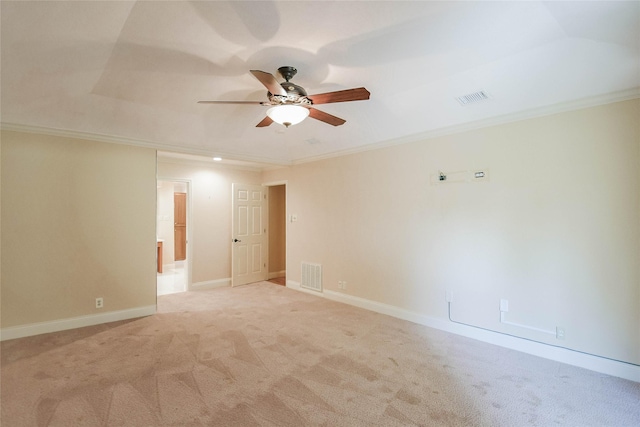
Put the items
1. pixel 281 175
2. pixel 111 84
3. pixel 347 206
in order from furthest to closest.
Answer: pixel 281 175 → pixel 347 206 → pixel 111 84

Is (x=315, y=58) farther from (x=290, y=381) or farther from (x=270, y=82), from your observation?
(x=290, y=381)

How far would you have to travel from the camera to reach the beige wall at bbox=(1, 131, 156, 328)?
3568 millimetres

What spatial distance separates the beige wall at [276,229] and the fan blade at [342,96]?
483 cm

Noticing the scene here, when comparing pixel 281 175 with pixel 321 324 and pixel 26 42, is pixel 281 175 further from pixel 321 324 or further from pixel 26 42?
pixel 26 42

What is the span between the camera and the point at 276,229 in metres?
7.18

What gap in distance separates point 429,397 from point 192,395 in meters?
1.93

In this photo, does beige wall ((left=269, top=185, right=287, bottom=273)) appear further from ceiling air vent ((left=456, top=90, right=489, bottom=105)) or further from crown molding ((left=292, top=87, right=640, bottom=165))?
ceiling air vent ((left=456, top=90, right=489, bottom=105))

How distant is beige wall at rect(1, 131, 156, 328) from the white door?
190 centimetres

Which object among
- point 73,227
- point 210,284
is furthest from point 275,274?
point 73,227

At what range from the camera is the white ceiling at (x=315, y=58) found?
1.93 metres

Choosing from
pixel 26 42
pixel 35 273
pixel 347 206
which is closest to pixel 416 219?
pixel 347 206

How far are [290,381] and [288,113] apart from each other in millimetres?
2334

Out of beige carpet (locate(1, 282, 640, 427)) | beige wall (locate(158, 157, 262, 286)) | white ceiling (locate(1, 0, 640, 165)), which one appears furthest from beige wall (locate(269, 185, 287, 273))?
white ceiling (locate(1, 0, 640, 165))

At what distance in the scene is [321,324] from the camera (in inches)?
158
